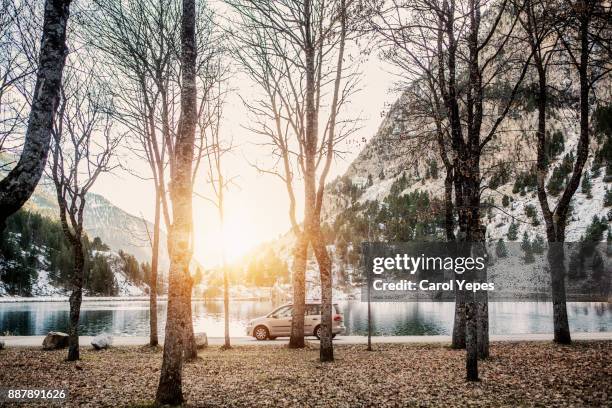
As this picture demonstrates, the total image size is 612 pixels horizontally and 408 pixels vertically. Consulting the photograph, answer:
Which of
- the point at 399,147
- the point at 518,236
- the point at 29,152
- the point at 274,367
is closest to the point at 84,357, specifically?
the point at 274,367

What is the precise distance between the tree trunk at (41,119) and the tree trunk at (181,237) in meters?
2.54

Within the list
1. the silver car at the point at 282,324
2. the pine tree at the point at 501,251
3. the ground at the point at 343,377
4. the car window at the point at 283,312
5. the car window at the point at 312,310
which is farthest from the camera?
the pine tree at the point at 501,251

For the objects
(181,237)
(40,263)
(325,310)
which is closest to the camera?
(181,237)

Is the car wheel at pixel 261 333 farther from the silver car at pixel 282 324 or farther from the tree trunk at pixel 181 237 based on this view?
the tree trunk at pixel 181 237

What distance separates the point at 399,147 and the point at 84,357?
1495 cm

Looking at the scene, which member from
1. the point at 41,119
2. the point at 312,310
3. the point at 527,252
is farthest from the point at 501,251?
the point at 41,119

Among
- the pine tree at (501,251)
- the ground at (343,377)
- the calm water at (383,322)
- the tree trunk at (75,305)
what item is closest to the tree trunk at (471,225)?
the ground at (343,377)

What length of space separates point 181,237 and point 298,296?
39.3ft

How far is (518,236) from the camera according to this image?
12631 cm

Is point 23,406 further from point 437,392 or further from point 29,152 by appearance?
point 437,392

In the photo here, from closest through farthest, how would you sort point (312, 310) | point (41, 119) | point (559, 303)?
point (41, 119)
point (559, 303)
point (312, 310)

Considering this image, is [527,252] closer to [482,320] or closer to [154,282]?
[482,320]

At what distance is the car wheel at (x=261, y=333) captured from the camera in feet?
80.9

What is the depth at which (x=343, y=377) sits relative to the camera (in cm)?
1155
